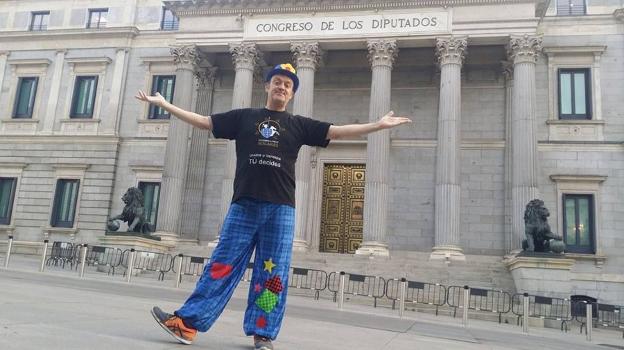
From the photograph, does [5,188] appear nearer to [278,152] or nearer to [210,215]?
[210,215]

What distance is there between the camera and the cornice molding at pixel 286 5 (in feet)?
80.4

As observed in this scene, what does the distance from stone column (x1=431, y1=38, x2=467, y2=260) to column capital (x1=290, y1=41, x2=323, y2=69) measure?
5.67m

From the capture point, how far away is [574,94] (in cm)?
2578

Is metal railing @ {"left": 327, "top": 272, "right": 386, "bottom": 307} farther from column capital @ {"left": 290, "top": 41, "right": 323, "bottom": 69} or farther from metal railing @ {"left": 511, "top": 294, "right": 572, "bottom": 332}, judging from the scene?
column capital @ {"left": 290, "top": 41, "right": 323, "bottom": 69}

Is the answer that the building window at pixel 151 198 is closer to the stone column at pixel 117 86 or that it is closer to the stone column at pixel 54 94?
the stone column at pixel 117 86

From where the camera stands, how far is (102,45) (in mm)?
33250

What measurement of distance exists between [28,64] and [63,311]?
33.1 meters

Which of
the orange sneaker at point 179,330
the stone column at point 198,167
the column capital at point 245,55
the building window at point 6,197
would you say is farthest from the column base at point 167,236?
the orange sneaker at point 179,330

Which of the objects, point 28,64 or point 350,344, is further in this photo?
point 28,64

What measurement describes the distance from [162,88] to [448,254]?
1957cm

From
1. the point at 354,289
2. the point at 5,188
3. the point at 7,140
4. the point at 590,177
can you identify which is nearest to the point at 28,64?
the point at 7,140

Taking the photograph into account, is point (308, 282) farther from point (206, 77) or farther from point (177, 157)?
point (206, 77)

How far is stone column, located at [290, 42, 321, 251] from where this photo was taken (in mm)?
24250

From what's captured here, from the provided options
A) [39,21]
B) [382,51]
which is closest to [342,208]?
[382,51]
